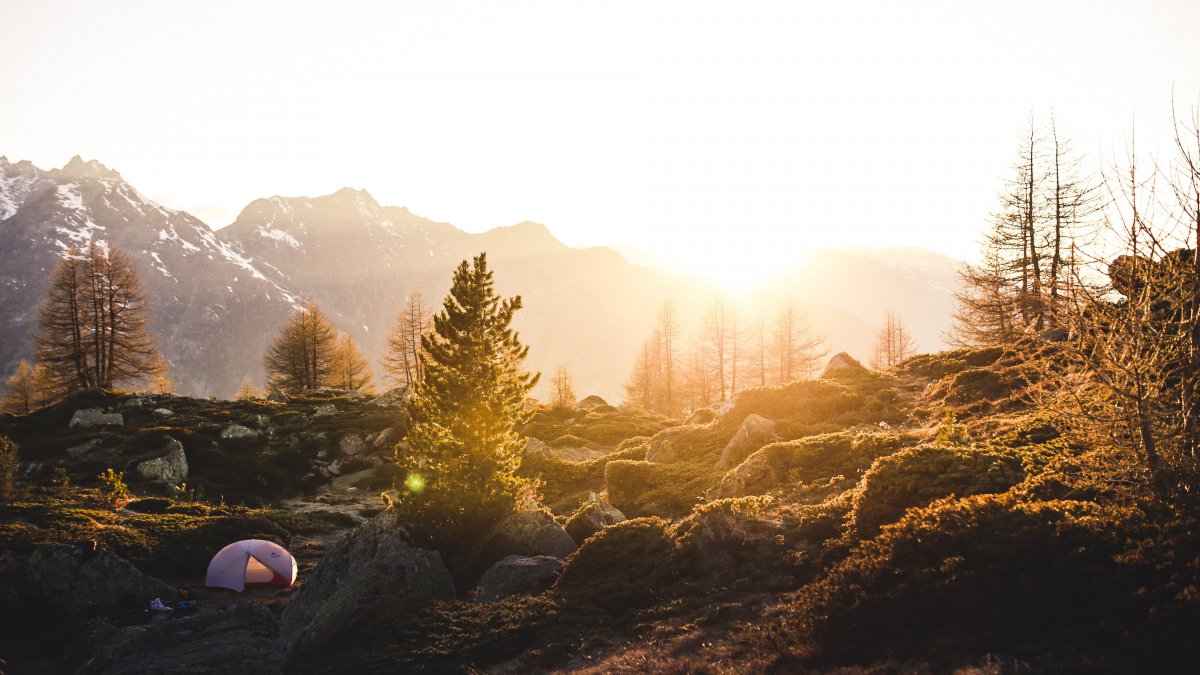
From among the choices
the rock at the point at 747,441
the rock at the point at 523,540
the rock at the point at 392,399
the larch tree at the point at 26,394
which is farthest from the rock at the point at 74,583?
the larch tree at the point at 26,394

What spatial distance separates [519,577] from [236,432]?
3598 cm

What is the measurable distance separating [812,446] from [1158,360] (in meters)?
10.7

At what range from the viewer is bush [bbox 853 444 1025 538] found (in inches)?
418

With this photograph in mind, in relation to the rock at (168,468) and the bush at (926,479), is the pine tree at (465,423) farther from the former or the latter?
the rock at (168,468)

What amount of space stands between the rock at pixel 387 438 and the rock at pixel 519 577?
2859cm

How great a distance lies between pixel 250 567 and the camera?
66.1ft

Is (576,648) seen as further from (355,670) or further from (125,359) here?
(125,359)

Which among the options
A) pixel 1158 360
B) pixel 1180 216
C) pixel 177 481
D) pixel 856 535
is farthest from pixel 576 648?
pixel 177 481

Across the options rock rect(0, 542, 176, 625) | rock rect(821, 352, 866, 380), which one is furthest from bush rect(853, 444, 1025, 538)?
rock rect(821, 352, 866, 380)

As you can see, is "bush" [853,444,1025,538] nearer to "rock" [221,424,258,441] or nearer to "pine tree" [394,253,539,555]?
"pine tree" [394,253,539,555]

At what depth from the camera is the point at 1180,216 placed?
25.4 ft

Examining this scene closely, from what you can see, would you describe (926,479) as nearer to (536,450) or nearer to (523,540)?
(523,540)

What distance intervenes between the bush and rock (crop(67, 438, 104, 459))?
1750 inches

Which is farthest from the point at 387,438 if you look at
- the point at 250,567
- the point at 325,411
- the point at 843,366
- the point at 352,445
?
the point at 843,366
